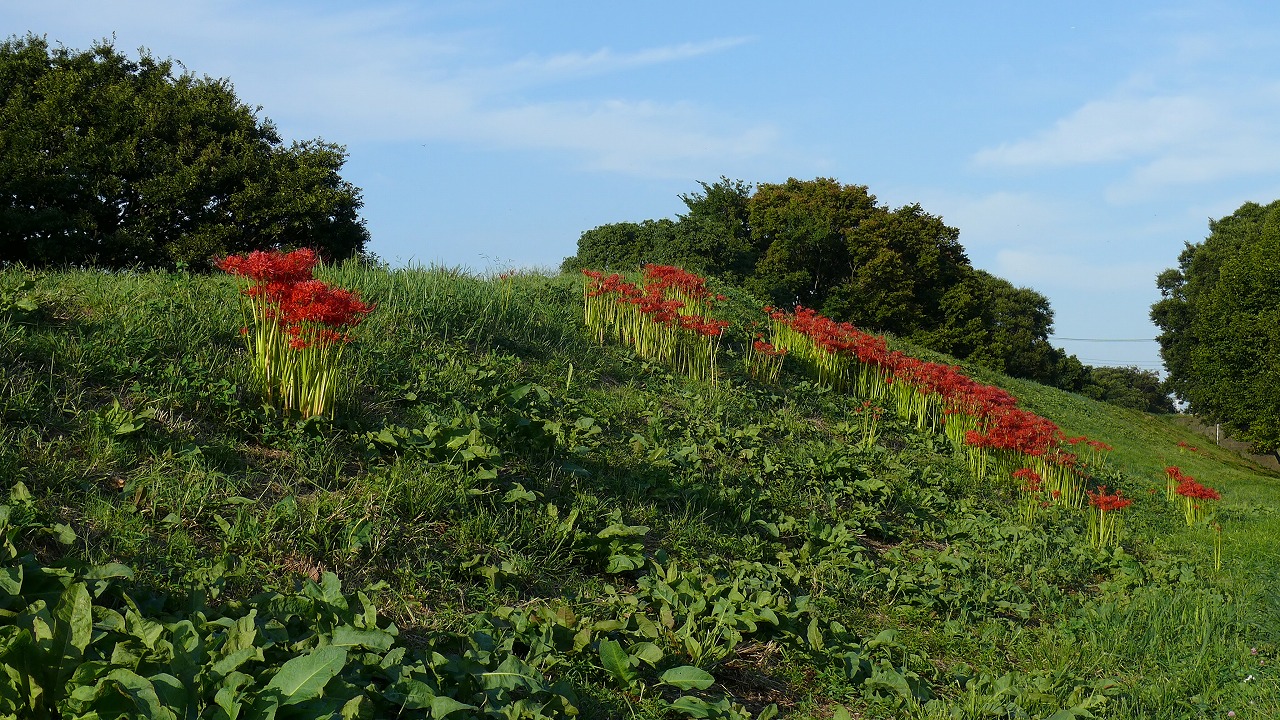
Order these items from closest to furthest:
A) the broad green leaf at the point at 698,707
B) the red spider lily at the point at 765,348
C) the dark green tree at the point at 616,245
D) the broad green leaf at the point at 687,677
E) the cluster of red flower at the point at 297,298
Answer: the broad green leaf at the point at 698,707
the broad green leaf at the point at 687,677
the cluster of red flower at the point at 297,298
the red spider lily at the point at 765,348
the dark green tree at the point at 616,245

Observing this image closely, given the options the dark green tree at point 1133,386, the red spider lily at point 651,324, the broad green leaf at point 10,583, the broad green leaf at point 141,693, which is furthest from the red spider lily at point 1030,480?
the dark green tree at point 1133,386

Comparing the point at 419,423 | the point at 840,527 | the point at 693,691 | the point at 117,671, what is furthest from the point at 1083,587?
the point at 117,671

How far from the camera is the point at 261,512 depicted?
428cm

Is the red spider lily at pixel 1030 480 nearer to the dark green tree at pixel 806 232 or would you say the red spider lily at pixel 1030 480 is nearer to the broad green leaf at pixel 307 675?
the broad green leaf at pixel 307 675

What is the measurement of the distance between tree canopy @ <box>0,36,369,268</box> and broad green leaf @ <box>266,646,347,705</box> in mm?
15282

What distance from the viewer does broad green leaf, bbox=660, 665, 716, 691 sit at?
347 cm

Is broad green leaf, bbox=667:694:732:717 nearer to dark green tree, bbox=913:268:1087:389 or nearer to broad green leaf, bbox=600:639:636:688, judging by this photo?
broad green leaf, bbox=600:639:636:688

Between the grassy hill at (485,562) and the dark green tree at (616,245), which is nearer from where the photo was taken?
the grassy hill at (485,562)

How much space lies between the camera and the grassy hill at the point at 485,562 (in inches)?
118

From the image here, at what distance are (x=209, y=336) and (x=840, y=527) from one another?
460 cm

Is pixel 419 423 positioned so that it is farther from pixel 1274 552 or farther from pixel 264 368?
pixel 1274 552

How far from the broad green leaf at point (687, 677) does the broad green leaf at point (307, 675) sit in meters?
1.41

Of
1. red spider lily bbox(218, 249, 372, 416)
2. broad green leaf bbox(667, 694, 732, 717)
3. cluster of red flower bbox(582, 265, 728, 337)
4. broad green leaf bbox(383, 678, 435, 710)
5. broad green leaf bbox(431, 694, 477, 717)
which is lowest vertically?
broad green leaf bbox(667, 694, 732, 717)

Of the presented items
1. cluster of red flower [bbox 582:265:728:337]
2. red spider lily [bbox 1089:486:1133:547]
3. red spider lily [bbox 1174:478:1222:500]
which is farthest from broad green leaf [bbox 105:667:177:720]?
red spider lily [bbox 1174:478:1222:500]
